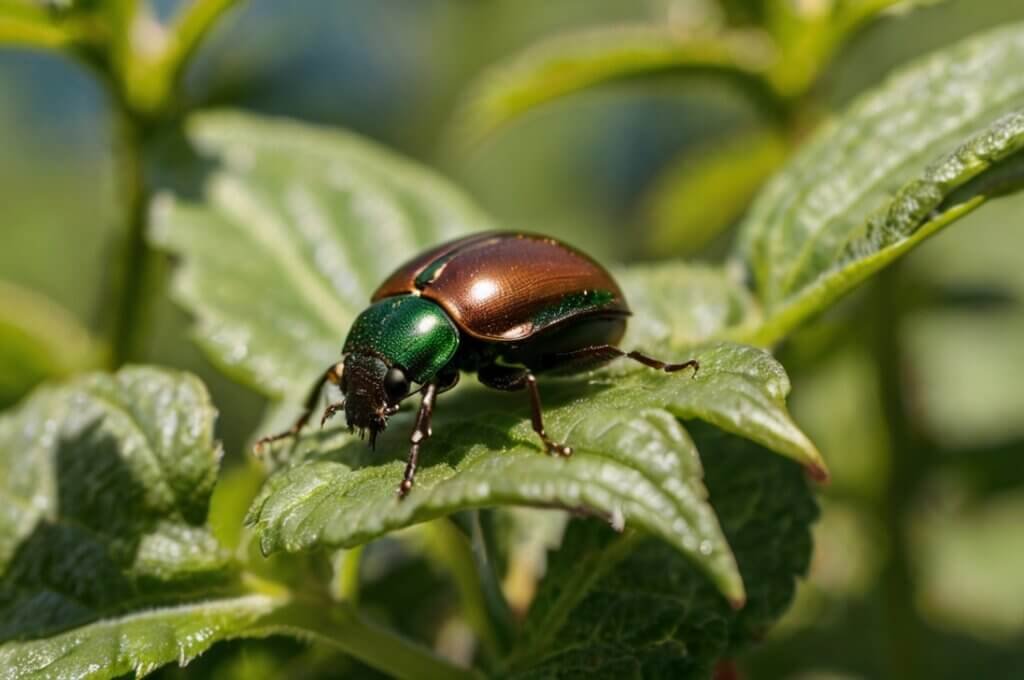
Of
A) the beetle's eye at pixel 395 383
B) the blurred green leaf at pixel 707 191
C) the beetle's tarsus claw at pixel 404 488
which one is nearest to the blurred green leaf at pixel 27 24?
the beetle's eye at pixel 395 383

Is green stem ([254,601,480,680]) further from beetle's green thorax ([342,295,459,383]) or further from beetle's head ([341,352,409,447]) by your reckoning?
beetle's green thorax ([342,295,459,383])

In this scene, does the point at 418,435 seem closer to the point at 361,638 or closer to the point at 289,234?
the point at 361,638

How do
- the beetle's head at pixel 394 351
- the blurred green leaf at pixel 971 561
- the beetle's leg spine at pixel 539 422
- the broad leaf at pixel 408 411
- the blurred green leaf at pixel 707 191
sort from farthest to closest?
1. the blurred green leaf at pixel 707 191
2. the blurred green leaf at pixel 971 561
3. the beetle's head at pixel 394 351
4. the beetle's leg spine at pixel 539 422
5. the broad leaf at pixel 408 411

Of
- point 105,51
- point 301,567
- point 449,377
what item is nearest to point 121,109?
point 105,51

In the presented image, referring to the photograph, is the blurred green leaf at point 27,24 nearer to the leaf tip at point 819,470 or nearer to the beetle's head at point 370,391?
the beetle's head at point 370,391

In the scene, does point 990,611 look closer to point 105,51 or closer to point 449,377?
point 449,377

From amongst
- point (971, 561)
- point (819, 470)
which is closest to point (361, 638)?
point (819, 470)

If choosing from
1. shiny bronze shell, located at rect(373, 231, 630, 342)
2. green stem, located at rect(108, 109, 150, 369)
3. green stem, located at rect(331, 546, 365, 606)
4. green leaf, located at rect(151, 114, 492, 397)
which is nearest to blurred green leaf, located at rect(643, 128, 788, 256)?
green leaf, located at rect(151, 114, 492, 397)
